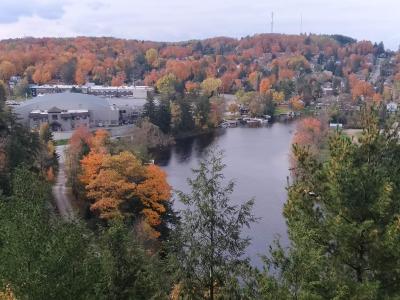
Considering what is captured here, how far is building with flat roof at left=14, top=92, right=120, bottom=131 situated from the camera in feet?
74.9

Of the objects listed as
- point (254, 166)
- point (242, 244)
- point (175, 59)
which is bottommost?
point (254, 166)

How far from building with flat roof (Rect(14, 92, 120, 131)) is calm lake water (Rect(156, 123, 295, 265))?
14.6ft

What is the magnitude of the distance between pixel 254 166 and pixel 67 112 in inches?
392

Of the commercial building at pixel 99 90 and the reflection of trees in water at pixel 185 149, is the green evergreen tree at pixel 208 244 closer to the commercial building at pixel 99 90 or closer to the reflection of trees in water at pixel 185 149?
the reflection of trees in water at pixel 185 149

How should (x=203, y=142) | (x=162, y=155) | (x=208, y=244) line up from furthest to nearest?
(x=203, y=142) < (x=162, y=155) < (x=208, y=244)

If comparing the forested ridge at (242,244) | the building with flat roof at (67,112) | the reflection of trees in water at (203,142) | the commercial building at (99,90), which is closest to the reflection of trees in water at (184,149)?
the reflection of trees in water at (203,142)

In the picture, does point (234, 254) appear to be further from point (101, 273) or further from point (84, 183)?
point (84, 183)

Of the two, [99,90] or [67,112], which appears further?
[99,90]

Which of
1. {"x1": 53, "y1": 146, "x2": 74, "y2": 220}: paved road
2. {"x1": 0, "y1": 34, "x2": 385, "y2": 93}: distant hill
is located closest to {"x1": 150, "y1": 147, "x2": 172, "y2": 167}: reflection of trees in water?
{"x1": 53, "y1": 146, "x2": 74, "y2": 220}: paved road

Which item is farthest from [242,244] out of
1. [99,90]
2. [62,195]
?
[99,90]

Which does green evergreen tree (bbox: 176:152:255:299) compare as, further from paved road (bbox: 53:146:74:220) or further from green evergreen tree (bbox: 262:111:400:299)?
paved road (bbox: 53:146:74:220)

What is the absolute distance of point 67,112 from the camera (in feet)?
76.3

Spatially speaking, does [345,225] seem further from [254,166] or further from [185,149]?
[185,149]

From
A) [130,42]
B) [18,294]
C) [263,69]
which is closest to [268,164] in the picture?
[18,294]
